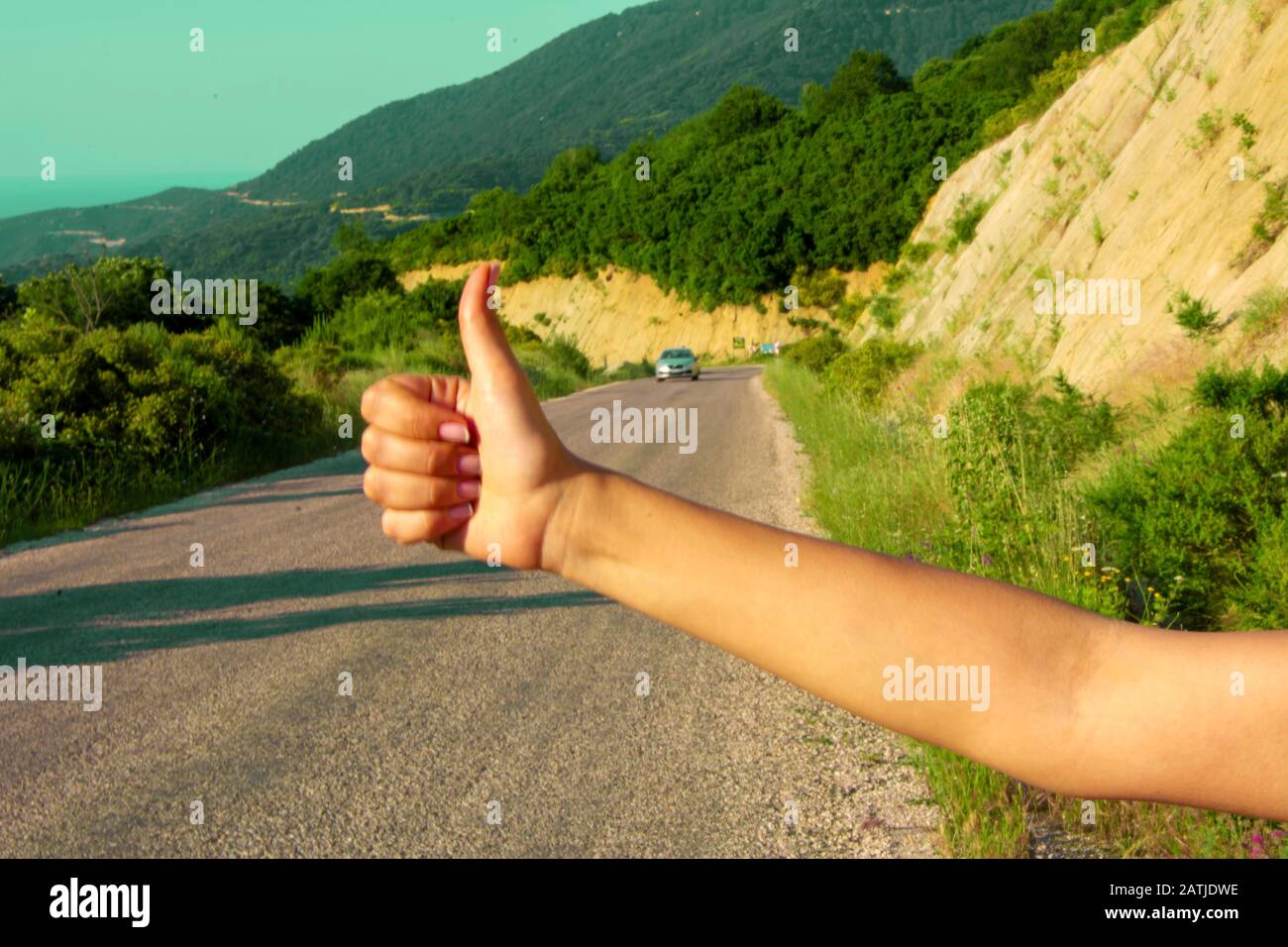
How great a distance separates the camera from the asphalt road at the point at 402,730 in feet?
14.7

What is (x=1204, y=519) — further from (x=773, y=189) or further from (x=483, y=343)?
(x=773, y=189)

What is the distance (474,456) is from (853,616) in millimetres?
458

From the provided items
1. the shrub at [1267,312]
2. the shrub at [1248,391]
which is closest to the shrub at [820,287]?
the shrub at [1267,312]

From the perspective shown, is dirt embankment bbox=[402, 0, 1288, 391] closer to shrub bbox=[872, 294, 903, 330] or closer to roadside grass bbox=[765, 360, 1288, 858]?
shrub bbox=[872, 294, 903, 330]

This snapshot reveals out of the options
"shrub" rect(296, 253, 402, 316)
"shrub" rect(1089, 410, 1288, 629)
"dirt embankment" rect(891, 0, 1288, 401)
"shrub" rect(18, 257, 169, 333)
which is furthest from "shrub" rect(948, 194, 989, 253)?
"shrub" rect(296, 253, 402, 316)

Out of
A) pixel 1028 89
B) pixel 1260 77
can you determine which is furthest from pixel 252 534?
pixel 1028 89

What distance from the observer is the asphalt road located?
448cm

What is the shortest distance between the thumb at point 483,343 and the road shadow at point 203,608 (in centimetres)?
631

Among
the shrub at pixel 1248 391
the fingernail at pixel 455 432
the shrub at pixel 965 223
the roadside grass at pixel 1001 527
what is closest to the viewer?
the fingernail at pixel 455 432

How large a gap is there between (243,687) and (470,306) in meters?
5.51

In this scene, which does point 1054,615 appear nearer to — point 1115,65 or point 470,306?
point 470,306

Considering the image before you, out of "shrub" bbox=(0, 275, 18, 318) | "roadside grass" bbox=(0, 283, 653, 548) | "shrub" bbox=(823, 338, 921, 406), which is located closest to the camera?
"roadside grass" bbox=(0, 283, 653, 548)

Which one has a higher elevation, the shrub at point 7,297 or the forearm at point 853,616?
the shrub at point 7,297

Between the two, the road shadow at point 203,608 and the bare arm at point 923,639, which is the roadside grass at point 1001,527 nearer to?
the road shadow at point 203,608
